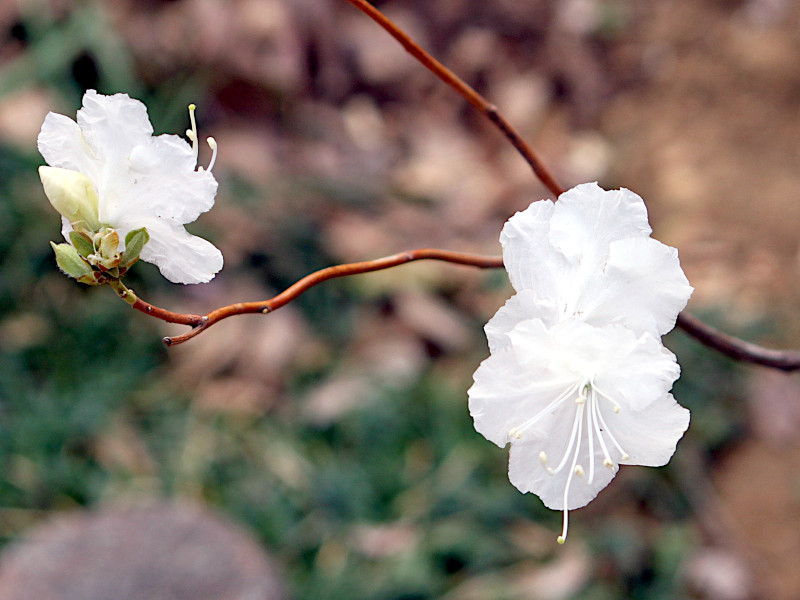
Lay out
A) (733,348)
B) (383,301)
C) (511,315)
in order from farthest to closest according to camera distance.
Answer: (383,301) → (733,348) → (511,315)

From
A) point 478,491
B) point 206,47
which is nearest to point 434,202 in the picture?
point 206,47

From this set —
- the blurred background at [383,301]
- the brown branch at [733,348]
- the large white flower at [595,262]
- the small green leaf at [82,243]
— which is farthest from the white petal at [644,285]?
the blurred background at [383,301]

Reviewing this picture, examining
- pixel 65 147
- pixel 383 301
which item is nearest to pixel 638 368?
pixel 65 147

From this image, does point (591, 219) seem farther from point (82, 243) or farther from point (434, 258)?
point (82, 243)

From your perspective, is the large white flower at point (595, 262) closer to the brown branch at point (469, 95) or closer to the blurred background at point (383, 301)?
the brown branch at point (469, 95)

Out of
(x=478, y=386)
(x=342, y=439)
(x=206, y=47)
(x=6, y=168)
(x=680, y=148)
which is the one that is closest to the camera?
(x=478, y=386)

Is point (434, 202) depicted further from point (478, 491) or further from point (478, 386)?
point (478, 386)
